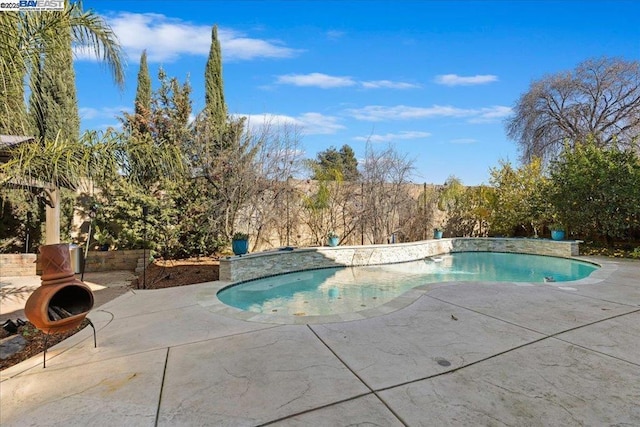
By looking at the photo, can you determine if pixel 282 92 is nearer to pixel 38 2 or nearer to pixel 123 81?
pixel 123 81

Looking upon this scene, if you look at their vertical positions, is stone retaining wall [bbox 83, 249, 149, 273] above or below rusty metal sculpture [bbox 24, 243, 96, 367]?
below

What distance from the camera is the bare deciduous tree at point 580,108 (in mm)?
16266

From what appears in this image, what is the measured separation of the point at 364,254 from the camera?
Result: 10.2m

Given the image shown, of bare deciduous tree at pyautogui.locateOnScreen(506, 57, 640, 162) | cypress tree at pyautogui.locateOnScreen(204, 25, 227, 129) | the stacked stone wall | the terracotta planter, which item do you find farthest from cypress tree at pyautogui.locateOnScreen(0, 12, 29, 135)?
bare deciduous tree at pyautogui.locateOnScreen(506, 57, 640, 162)

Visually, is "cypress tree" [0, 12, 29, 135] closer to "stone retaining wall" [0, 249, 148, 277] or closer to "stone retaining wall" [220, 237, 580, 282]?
"stone retaining wall" [220, 237, 580, 282]

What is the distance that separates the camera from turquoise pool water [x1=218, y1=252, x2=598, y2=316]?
5973 mm

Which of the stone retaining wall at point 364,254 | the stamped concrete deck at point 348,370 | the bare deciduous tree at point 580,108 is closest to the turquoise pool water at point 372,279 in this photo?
the stone retaining wall at point 364,254

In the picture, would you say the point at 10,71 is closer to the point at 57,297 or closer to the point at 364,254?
the point at 57,297

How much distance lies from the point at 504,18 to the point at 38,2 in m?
10.9

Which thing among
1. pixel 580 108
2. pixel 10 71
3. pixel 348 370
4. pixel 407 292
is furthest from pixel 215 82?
pixel 580 108

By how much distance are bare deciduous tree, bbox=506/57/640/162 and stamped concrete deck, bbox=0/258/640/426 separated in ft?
53.1

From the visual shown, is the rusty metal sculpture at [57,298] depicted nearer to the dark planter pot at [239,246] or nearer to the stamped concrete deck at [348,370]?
the stamped concrete deck at [348,370]

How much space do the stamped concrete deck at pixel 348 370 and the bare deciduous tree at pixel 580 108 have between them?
53.1 ft

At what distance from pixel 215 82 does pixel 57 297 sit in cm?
973
